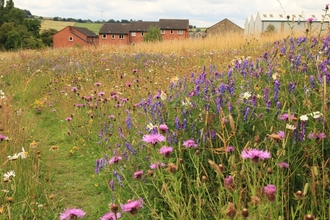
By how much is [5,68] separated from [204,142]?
7842 mm

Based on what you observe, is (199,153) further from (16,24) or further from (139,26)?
(139,26)

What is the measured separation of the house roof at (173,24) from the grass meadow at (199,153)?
60639mm

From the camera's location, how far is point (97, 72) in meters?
7.25

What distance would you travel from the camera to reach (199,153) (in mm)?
2096

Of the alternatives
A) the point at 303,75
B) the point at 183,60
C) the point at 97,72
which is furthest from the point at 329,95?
the point at 183,60

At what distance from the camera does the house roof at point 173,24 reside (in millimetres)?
63406

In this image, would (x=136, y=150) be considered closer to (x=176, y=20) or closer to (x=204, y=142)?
(x=204, y=142)

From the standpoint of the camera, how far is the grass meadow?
1553mm

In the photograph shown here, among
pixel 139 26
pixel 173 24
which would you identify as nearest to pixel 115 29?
pixel 139 26

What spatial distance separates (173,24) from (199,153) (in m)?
63.8

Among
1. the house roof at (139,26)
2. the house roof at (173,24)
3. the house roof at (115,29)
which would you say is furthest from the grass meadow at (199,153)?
the house roof at (173,24)

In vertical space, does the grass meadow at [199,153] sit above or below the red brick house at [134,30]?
below

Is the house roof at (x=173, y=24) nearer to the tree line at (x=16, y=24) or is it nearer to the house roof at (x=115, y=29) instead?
the house roof at (x=115, y=29)

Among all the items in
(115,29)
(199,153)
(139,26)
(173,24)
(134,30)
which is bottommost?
(199,153)
